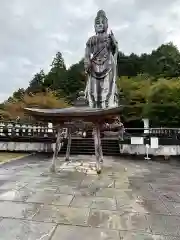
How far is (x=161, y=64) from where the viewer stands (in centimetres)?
3428

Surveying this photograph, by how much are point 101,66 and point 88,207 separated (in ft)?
41.8

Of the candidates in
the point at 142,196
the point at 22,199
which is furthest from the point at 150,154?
the point at 22,199

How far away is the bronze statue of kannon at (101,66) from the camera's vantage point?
1489cm

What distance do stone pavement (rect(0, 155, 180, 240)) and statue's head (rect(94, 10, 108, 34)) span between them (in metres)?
11.1

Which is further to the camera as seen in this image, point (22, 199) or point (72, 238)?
A: point (22, 199)

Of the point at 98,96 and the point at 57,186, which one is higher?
the point at 98,96

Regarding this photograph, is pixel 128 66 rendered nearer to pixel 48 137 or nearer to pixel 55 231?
pixel 48 137

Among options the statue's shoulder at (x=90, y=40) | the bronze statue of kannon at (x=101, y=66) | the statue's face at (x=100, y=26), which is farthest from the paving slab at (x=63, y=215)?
the statue's face at (x=100, y=26)

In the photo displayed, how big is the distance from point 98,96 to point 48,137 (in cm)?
458

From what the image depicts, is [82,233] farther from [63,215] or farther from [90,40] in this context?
[90,40]

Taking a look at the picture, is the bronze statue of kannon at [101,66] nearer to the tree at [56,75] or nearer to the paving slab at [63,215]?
the paving slab at [63,215]

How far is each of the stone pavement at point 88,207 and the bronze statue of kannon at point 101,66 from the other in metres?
9.48

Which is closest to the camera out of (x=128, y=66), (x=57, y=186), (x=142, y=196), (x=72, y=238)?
(x=72, y=238)

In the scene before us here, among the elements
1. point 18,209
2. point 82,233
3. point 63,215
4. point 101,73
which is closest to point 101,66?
point 101,73
